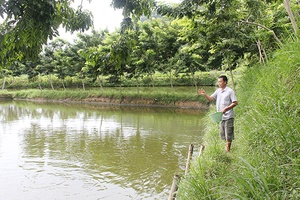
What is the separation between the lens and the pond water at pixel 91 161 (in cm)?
511

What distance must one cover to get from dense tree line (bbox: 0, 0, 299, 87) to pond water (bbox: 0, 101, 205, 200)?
7.18ft

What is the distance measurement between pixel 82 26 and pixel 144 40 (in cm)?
1446

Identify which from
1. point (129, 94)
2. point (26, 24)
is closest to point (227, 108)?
point (26, 24)

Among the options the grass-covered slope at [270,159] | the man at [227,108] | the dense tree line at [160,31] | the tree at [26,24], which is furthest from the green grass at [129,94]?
the tree at [26,24]

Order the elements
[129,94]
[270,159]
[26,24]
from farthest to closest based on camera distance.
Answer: [129,94]
[270,159]
[26,24]

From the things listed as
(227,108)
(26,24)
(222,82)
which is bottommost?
(227,108)

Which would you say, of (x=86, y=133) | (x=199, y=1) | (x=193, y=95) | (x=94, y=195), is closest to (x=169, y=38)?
(x=193, y=95)

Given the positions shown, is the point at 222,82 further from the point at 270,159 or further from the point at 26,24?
the point at 26,24

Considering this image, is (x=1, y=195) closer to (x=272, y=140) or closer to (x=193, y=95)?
(x=272, y=140)

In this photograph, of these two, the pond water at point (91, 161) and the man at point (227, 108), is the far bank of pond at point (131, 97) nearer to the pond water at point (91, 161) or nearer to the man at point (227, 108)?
the pond water at point (91, 161)

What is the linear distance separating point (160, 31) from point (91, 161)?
473 inches

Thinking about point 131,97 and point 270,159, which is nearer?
point 270,159

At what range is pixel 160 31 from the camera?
56.8ft

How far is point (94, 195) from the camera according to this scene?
194 inches
